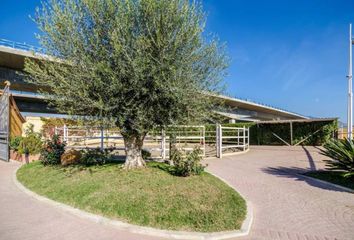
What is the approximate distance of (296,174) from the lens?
404 inches

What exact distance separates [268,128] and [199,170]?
18.7 metres

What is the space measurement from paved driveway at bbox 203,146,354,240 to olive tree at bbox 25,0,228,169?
10.6 ft

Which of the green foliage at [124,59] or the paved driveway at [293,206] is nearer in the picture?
the paved driveway at [293,206]

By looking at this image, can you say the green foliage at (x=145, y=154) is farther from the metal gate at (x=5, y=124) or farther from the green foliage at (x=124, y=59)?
the metal gate at (x=5, y=124)

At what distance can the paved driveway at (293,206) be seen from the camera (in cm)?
489

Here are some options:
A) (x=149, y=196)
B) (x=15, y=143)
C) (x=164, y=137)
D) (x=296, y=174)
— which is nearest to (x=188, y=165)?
(x=149, y=196)

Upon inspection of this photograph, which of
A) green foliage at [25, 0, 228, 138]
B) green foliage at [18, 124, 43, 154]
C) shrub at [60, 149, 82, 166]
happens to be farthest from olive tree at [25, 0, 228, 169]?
green foliage at [18, 124, 43, 154]

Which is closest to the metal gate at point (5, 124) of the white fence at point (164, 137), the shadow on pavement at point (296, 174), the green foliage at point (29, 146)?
the green foliage at point (29, 146)

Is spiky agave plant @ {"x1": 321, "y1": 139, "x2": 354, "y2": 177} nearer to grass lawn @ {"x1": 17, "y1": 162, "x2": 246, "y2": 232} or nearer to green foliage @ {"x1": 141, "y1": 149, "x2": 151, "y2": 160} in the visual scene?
grass lawn @ {"x1": 17, "y1": 162, "x2": 246, "y2": 232}

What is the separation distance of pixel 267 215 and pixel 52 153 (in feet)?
30.4

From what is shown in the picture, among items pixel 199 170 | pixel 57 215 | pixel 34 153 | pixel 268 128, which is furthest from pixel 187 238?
pixel 268 128

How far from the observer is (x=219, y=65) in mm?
8984

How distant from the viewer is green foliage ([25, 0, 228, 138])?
750 cm

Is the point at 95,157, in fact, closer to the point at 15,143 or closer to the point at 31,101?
the point at 15,143
